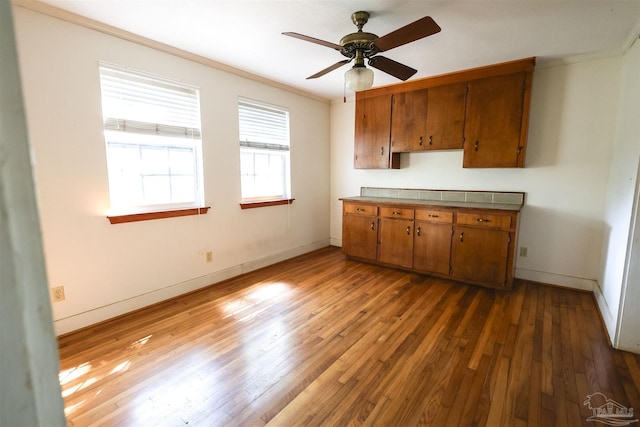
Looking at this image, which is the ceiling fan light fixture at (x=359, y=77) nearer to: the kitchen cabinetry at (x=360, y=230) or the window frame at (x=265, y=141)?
the window frame at (x=265, y=141)

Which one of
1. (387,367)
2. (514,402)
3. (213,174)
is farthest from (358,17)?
(514,402)

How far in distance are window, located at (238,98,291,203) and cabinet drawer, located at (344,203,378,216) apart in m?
0.86

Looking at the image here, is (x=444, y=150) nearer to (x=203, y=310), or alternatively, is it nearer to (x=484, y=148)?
(x=484, y=148)

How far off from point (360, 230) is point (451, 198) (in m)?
1.22

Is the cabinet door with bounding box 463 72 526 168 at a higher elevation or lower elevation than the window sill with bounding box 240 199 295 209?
higher

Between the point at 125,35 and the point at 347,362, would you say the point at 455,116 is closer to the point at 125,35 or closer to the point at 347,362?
the point at 347,362

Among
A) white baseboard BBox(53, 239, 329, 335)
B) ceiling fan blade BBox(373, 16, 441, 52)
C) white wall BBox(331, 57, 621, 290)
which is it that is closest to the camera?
ceiling fan blade BBox(373, 16, 441, 52)

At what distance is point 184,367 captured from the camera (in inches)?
78.7

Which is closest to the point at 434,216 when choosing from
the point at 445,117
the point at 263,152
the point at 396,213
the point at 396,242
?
the point at 396,213

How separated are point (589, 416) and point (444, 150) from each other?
2844mm

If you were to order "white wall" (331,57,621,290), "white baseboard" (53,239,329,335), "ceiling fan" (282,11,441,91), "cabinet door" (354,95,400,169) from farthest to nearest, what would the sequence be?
"cabinet door" (354,95,400,169), "white wall" (331,57,621,290), "white baseboard" (53,239,329,335), "ceiling fan" (282,11,441,91)

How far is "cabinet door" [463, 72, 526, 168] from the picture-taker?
10.6 ft

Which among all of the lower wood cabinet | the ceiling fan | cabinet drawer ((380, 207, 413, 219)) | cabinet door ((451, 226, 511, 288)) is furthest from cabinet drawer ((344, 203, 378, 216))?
the ceiling fan

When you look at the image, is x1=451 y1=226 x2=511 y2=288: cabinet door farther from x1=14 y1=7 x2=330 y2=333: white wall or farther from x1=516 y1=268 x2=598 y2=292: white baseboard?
x1=14 y1=7 x2=330 y2=333: white wall
